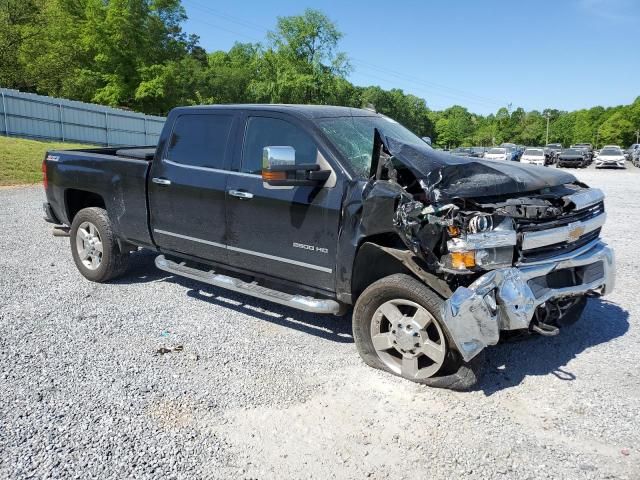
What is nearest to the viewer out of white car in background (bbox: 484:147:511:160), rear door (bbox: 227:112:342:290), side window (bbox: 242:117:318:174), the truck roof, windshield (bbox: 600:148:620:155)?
rear door (bbox: 227:112:342:290)

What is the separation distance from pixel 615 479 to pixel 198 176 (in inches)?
155

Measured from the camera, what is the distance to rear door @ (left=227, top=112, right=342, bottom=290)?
4121mm

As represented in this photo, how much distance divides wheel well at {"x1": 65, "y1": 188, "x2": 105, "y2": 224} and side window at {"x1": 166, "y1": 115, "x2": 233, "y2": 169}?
5.43 feet

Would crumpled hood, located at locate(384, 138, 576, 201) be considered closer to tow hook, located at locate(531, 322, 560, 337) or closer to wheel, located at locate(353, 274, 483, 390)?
wheel, located at locate(353, 274, 483, 390)

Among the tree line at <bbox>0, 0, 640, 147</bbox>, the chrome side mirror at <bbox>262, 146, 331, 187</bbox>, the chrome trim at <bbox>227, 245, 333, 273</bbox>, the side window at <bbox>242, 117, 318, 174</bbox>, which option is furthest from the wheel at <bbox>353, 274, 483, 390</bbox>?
the tree line at <bbox>0, 0, 640, 147</bbox>

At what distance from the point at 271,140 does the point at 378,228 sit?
4.53 feet

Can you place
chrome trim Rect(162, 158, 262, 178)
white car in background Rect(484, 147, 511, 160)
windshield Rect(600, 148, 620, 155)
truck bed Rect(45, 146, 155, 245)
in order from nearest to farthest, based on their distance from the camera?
chrome trim Rect(162, 158, 262, 178) < truck bed Rect(45, 146, 155, 245) < white car in background Rect(484, 147, 511, 160) < windshield Rect(600, 148, 620, 155)

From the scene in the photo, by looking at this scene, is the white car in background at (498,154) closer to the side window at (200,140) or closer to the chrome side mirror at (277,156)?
the side window at (200,140)

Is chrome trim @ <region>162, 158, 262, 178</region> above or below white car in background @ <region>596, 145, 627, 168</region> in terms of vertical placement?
above

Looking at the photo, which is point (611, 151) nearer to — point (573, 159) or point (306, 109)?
point (573, 159)

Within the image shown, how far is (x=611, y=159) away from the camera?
3688 cm

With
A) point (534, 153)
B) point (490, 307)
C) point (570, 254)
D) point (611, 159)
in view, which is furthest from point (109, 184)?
point (611, 159)

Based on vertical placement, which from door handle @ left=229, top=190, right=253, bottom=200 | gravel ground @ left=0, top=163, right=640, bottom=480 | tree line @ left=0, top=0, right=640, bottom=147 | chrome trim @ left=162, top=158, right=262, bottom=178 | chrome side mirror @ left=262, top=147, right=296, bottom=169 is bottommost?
gravel ground @ left=0, top=163, right=640, bottom=480

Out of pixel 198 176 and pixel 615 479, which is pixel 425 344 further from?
pixel 198 176
